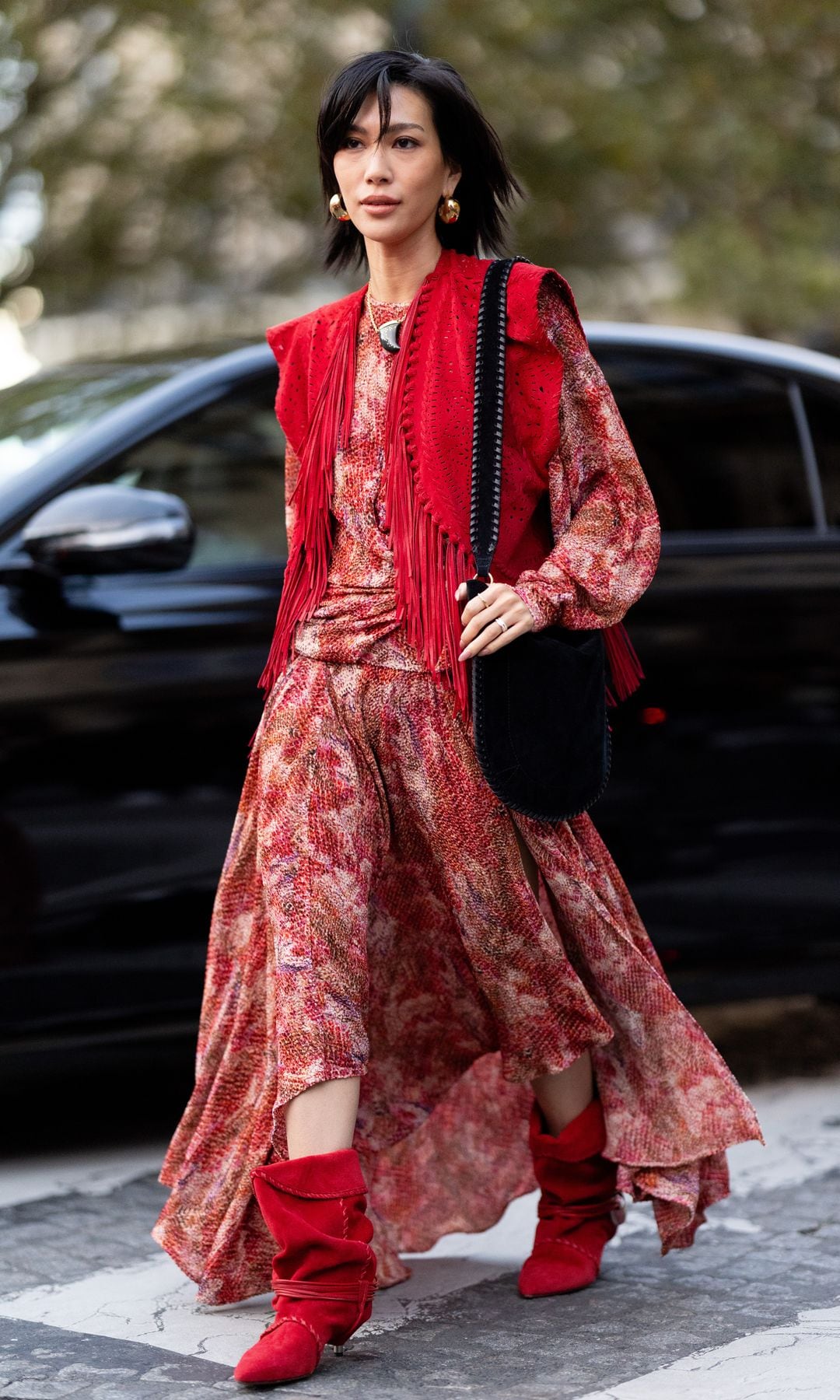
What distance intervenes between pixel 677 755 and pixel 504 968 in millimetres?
1242

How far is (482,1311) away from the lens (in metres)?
3.05

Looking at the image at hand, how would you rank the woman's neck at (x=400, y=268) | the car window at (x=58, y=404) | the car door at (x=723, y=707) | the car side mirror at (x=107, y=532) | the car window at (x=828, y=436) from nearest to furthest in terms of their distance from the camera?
the woman's neck at (x=400, y=268), the car side mirror at (x=107, y=532), the car window at (x=58, y=404), the car door at (x=723, y=707), the car window at (x=828, y=436)

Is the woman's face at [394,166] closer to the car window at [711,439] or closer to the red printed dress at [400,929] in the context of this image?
the red printed dress at [400,929]

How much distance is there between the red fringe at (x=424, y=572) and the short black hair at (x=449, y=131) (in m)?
0.37

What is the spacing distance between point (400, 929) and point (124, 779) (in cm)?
93

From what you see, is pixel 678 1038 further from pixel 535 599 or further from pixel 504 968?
pixel 535 599

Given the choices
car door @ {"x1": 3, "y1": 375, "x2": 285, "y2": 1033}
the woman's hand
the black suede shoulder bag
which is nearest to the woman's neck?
the black suede shoulder bag

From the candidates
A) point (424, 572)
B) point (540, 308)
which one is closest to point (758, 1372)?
point (424, 572)

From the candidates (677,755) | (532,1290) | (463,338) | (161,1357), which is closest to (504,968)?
(532,1290)

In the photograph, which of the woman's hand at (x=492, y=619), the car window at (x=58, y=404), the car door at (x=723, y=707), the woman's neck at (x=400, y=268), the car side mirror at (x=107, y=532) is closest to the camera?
the woman's hand at (x=492, y=619)

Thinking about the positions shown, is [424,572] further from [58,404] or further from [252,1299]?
[58,404]

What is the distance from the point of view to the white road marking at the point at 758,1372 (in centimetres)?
260

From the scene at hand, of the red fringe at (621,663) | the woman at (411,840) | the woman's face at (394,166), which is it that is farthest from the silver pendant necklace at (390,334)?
the red fringe at (621,663)

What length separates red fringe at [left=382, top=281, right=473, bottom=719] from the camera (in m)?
2.87
